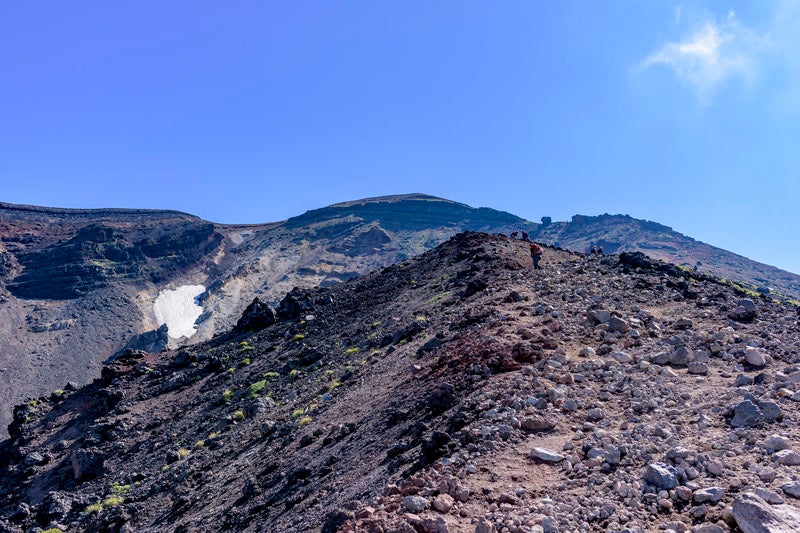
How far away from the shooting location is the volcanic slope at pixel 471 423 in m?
6.16

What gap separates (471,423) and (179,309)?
3402 inches

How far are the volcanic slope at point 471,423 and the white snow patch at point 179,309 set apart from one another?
53.8m

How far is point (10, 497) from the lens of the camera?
21.7 m

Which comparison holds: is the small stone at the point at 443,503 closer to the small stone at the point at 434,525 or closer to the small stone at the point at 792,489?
the small stone at the point at 434,525

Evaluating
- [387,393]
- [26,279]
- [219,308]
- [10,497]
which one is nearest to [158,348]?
[219,308]

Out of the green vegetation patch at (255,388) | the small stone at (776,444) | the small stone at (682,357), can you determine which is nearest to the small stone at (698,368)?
the small stone at (682,357)

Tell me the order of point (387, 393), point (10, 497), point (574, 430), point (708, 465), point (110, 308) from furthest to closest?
1. point (110, 308)
2. point (10, 497)
3. point (387, 393)
4. point (574, 430)
5. point (708, 465)

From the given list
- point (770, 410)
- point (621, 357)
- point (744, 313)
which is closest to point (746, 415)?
point (770, 410)

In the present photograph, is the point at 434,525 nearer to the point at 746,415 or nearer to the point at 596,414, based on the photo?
the point at 596,414

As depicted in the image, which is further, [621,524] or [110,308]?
[110,308]

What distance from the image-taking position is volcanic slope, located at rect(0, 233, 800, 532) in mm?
6164

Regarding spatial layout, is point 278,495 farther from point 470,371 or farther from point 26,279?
point 26,279

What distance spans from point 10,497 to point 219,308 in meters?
61.4

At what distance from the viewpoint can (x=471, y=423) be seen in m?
8.48
